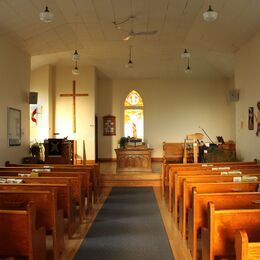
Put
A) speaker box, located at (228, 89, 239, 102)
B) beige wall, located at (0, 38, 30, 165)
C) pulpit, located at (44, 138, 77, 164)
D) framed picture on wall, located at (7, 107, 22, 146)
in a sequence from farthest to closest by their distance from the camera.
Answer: pulpit, located at (44, 138, 77, 164), speaker box, located at (228, 89, 239, 102), framed picture on wall, located at (7, 107, 22, 146), beige wall, located at (0, 38, 30, 165)

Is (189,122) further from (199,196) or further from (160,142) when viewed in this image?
(199,196)

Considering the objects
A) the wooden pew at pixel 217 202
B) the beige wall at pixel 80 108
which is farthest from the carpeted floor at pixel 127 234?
the beige wall at pixel 80 108

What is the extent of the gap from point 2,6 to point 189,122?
342 inches

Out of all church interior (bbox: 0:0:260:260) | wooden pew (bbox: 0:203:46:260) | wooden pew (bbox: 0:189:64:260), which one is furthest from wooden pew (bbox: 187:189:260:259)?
wooden pew (bbox: 0:203:46:260)

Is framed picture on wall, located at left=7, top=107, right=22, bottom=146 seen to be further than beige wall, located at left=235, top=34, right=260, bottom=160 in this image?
Yes

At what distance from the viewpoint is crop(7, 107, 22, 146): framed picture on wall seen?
21.9 feet

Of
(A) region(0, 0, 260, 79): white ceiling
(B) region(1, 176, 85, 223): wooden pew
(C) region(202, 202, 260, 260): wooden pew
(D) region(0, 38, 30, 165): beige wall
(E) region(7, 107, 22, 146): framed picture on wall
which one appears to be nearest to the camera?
(C) region(202, 202, 260, 260): wooden pew

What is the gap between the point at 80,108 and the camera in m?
11.4

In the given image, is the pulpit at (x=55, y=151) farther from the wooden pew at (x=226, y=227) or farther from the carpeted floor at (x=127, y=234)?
the wooden pew at (x=226, y=227)

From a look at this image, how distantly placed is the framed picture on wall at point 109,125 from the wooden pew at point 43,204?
30.0ft

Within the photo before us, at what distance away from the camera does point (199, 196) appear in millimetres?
3191

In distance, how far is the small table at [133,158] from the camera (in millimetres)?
8945

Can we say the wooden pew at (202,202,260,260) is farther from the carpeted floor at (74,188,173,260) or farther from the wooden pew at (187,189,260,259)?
the carpeted floor at (74,188,173,260)

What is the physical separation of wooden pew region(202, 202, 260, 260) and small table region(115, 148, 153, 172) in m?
6.33
